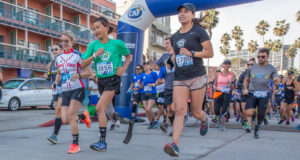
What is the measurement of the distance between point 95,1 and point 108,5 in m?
2.43

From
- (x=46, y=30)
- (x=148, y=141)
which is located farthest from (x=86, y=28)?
(x=148, y=141)

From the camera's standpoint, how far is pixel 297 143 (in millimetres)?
5590

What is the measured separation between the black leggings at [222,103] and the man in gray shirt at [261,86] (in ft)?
4.08

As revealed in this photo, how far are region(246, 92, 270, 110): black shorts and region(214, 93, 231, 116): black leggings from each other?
4.22ft

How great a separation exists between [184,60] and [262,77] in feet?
10.6

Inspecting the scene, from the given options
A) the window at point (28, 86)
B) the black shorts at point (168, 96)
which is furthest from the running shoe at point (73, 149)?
the window at point (28, 86)

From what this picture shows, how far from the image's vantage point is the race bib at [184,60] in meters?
4.04

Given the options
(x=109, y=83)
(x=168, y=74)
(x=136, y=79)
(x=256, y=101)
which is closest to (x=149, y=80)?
(x=136, y=79)

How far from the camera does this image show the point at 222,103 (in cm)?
A: 805

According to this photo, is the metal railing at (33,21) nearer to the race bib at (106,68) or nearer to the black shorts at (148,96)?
the black shorts at (148,96)

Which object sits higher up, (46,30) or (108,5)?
(108,5)

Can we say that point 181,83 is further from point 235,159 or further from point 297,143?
point 297,143

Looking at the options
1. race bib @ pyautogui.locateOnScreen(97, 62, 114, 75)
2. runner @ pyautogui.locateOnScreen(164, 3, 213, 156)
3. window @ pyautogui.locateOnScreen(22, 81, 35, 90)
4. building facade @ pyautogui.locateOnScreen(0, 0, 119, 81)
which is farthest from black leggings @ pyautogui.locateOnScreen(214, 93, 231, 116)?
building facade @ pyautogui.locateOnScreen(0, 0, 119, 81)

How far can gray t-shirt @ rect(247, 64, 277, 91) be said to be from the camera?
651 cm
